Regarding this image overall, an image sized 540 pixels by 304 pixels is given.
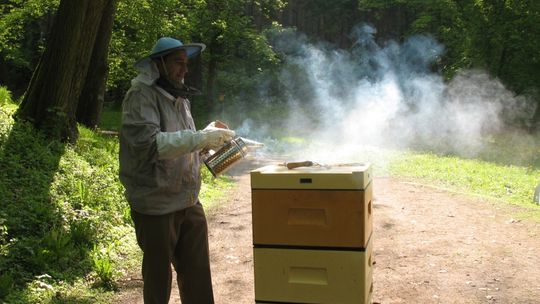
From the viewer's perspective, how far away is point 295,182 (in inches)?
126

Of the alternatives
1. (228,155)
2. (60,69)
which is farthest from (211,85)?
(228,155)

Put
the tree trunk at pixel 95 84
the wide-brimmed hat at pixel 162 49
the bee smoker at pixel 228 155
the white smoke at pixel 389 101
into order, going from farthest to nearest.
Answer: the white smoke at pixel 389 101 → the tree trunk at pixel 95 84 → the bee smoker at pixel 228 155 → the wide-brimmed hat at pixel 162 49

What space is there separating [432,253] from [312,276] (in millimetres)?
3489

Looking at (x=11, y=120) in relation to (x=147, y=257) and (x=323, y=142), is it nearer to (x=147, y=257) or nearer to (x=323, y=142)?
(x=147, y=257)

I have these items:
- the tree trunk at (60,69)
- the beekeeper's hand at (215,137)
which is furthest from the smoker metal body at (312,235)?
the tree trunk at (60,69)

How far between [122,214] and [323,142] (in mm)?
12382

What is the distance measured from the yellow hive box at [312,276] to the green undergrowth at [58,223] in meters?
2.10

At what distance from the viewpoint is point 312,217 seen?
3.23 metres

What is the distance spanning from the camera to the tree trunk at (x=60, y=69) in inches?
335

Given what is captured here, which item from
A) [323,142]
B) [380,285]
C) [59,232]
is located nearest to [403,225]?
[380,285]

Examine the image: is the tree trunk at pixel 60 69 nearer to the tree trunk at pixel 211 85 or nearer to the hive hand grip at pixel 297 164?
the hive hand grip at pixel 297 164

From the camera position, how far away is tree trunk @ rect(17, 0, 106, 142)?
27.9ft

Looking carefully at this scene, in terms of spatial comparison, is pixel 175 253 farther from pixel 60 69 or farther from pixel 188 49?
pixel 60 69

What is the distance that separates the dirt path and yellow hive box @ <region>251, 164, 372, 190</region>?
2002 millimetres
